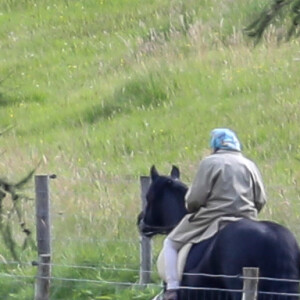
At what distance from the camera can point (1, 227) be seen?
934cm

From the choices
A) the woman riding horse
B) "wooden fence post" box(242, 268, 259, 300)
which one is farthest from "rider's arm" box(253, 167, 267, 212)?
"wooden fence post" box(242, 268, 259, 300)

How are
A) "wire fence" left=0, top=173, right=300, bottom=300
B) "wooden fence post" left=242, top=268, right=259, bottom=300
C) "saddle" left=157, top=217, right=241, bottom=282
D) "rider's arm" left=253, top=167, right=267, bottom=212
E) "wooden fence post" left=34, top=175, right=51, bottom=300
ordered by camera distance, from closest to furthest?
"wooden fence post" left=242, top=268, right=259, bottom=300 → "saddle" left=157, top=217, right=241, bottom=282 → "rider's arm" left=253, top=167, right=267, bottom=212 → "wooden fence post" left=34, top=175, right=51, bottom=300 → "wire fence" left=0, top=173, right=300, bottom=300

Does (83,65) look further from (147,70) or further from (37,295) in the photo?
(37,295)

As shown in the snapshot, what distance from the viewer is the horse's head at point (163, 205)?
34.1 feet

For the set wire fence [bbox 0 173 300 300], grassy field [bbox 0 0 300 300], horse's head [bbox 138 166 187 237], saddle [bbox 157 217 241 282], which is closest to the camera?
saddle [bbox 157 217 241 282]

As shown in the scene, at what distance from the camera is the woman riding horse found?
952 centimetres

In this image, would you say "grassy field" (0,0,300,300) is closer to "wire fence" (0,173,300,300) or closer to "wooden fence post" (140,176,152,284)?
"wire fence" (0,173,300,300)

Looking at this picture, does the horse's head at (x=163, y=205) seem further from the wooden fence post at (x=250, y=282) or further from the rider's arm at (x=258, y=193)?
the wooden fence post at (x=250, y=282)

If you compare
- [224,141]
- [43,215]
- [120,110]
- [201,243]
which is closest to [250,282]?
[201,243]

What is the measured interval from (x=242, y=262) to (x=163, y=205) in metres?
1.64

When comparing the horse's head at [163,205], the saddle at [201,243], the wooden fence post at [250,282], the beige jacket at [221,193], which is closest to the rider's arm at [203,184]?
the beige jacket at [221,193]

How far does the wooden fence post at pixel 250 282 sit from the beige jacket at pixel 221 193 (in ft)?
4.41

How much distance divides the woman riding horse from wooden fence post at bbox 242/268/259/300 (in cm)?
135

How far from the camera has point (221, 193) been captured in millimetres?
9547
